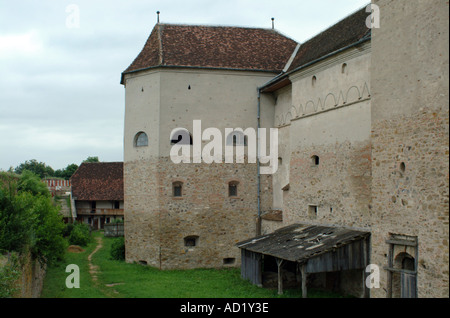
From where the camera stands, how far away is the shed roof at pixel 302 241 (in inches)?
567

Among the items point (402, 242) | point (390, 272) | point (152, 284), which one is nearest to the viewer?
point (402, 242)

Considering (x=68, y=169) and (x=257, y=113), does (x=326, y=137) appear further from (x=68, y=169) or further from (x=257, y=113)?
(x=68, y=169)

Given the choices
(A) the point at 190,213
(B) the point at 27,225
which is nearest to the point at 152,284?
(A) the point at 190,213

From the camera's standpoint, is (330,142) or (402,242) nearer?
(402,242)

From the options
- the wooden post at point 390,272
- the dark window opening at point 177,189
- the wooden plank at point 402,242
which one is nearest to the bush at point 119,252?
the dark window opening at point 177,189

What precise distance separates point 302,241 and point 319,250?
1.55 meters

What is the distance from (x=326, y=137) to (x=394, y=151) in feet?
15.4

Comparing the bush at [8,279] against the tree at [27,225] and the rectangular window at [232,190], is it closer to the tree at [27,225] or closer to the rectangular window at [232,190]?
the tree at [27,225]

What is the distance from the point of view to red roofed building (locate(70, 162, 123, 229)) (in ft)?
127

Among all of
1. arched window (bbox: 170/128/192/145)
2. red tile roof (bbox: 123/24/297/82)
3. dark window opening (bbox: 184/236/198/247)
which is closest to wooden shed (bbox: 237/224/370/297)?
dark window opening (bbox: 184/236/198/247)

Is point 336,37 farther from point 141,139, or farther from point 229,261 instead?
point 229,261

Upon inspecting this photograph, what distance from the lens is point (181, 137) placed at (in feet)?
70.1

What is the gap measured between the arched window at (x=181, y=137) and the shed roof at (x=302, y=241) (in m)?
5.71
